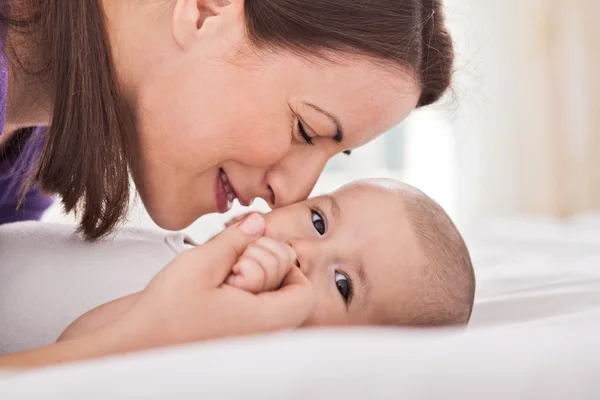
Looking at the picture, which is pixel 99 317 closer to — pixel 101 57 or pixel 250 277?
pixel 250 277

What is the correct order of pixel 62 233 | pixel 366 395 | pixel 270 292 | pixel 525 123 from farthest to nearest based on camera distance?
pixel 525 123 → pixel 62 233 → pixel 270 292 → pixel 366 395

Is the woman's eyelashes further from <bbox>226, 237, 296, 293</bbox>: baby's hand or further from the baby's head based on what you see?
<bbox>226, 237, 296, 293</bbox>: baby's hand

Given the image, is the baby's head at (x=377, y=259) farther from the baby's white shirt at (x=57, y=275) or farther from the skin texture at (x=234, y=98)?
the baby's white shirt at (x=57, y=275)

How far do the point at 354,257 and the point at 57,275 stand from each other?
473 millimetres

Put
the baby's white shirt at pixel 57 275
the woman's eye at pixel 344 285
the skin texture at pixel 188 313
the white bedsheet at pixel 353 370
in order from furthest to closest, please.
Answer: the woman's eye at pixel 344 285 → the baby's white shirt at pixel 57 275 → the skin texture at pixel 188 313 → the white bedsheet at pixel 353 370

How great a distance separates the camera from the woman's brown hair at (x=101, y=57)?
119cm

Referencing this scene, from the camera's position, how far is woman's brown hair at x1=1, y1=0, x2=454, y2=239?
1194 mm

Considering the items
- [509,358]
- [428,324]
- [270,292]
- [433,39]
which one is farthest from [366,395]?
[433,39]

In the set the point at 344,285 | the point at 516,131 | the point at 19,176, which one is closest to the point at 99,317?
the point at 344,285

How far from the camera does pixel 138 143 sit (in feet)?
4.31

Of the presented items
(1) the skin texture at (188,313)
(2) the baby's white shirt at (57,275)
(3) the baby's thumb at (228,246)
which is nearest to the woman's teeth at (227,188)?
(2) the baby's white shirt at (57,275)

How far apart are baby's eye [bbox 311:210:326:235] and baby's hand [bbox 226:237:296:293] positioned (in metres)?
0.18

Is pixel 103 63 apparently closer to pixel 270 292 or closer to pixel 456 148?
pixel 270 292

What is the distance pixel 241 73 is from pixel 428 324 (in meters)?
0.52
